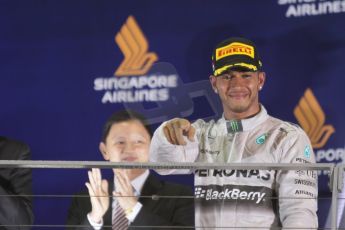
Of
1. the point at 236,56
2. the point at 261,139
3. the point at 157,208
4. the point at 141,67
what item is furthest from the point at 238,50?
the point at 157,208

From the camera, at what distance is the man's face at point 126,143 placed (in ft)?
7.48

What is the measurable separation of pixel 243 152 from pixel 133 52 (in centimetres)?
43

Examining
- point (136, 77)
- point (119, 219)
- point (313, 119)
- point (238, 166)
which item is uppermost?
point (136, 77)

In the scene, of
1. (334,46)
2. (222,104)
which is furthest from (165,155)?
(334,46)

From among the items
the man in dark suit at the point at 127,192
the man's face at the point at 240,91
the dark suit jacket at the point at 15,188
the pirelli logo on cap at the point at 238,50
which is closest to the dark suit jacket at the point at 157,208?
the man in dark suit at the point at 127,192

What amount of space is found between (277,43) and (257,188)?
1.33 feet

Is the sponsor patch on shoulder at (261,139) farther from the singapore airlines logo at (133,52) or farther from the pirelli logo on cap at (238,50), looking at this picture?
the singapore airlines logo at (133,52)

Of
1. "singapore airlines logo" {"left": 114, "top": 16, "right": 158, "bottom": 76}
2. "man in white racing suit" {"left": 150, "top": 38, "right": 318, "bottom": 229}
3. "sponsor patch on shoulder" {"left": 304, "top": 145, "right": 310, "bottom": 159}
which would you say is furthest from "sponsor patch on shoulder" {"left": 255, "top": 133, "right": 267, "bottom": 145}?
"singapore airlines logo" {"left": 114, "top": 16, "right": 158, "bottom": 76}

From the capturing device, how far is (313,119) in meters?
2.21

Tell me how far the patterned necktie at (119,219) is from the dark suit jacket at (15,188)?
213 millimetres

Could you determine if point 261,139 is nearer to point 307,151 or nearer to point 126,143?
point 307,151

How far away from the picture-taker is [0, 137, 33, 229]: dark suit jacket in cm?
221

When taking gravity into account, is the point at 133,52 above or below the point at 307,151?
above

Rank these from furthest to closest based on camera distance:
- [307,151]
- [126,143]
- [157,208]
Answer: [126,143], [157,208], [307,151]
